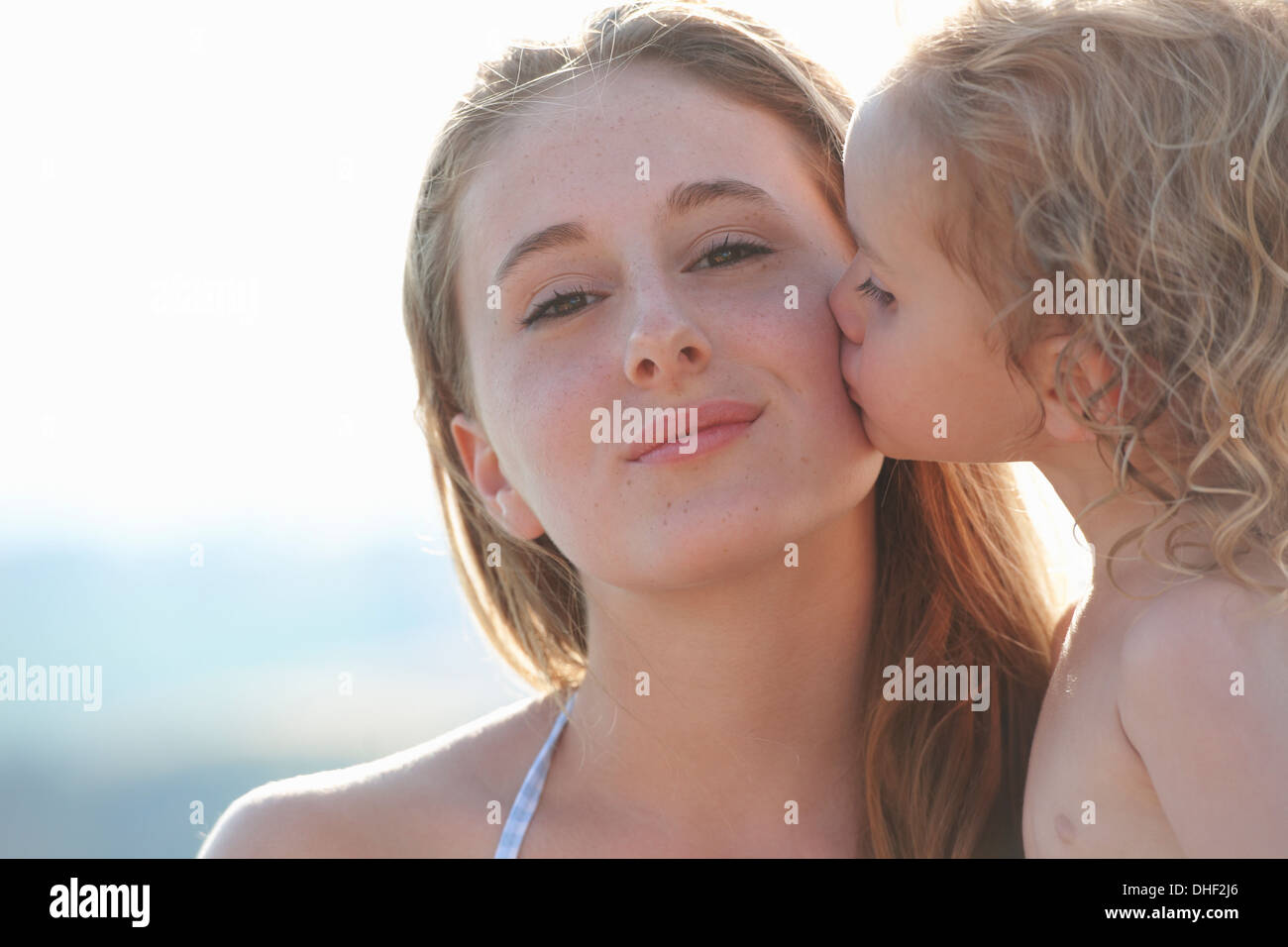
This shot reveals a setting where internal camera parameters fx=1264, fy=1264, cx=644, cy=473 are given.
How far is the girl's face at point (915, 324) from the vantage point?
2252 millimetres

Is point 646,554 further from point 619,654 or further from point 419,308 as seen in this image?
point 419,308

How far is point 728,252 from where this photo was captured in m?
2.55

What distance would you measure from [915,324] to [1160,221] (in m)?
0.44

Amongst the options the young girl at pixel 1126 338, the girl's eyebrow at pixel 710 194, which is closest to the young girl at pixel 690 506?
the girl's eyebrow at pixel 710 194

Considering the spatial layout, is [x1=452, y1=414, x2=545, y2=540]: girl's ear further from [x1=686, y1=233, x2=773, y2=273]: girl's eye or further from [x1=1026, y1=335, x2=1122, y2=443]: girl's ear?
[x1=1026, y1=335, x2=1122, y2=443]: girl's ear

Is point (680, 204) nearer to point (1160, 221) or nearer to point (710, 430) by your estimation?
point (710, 430)

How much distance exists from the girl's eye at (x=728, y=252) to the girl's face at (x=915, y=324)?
0.21m

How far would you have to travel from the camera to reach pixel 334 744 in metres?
13.6

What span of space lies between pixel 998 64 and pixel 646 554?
1091 millimetres

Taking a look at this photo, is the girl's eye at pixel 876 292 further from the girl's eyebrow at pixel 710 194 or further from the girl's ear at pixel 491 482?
the girl's ear at pixel 491 482

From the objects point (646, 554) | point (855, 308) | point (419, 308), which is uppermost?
point (419, 308)
